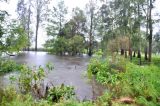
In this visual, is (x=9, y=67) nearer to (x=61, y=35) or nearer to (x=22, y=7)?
(x=61, y=35)

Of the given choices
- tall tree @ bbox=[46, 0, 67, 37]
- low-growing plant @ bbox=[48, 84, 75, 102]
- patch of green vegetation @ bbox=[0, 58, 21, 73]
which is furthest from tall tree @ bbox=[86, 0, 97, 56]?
low-growing plant @ bbox=[48, 84, 75, 102]

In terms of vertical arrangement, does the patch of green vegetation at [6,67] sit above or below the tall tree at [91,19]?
below

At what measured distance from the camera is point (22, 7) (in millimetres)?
56469

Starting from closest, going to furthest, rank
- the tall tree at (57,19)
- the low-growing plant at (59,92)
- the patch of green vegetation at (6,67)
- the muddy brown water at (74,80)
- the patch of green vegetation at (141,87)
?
the patch of green vegetation at (141,87) → the low-growing plant at (59,92) → the muddy brown water at (74,80) → the patch of green vegetation at (6,67) → the tall tree at (57,19)

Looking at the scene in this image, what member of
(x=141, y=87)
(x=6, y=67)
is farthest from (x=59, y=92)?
(x=6, y=67)

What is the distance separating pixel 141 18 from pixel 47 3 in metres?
22.2

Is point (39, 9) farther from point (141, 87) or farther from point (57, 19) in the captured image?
point (141, 87)

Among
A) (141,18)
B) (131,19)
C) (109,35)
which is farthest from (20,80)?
(109,35)

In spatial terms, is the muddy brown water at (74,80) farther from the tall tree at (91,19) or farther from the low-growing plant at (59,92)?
the tall tree at (91,19)

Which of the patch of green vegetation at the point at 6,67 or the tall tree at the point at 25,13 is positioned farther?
the tall tree at the point at 25,13

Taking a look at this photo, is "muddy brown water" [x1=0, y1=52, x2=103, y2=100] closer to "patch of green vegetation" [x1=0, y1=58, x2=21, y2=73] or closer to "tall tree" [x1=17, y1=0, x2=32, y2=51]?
"patch of green vegetation" [x1=0, y1=58, x2=21, y2=73]

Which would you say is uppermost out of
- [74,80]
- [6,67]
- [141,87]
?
[141,87]

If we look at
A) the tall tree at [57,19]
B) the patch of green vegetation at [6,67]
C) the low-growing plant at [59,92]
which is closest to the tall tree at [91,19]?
the tall tree at [57,19]

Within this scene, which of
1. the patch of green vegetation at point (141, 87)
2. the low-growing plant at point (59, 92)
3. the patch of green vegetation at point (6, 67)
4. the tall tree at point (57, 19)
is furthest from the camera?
the tall tree at point (57, 19)
